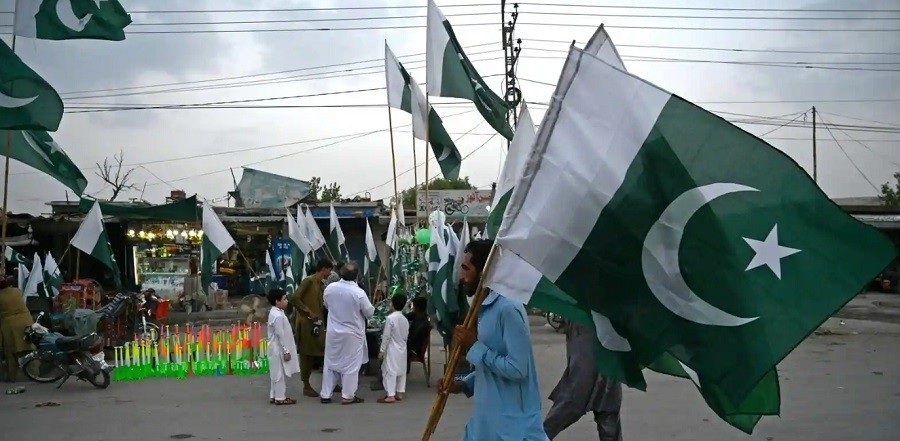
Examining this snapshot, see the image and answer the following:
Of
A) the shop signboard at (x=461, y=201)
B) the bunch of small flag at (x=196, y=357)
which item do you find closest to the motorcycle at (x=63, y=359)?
the bunch of small flag at (x=196, y=357)

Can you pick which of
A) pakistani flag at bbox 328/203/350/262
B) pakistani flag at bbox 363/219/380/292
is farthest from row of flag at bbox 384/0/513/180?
pakistani flag at bbox 328/203/350/262

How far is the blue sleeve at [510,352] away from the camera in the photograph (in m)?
3.77

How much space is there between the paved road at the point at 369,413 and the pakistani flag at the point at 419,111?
2.99 m

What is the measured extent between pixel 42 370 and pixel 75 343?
33.7 inches

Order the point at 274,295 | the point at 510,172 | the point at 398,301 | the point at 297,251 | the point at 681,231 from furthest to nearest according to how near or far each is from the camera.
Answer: the point at 297,251 → the point at 398,301 → the point at 274,295 → the point at 510,172 → the point at 681,231

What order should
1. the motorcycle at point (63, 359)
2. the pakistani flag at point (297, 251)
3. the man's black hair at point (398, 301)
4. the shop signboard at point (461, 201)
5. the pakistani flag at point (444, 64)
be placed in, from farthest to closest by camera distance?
the shop signboard at point (461, 201), the pakistani flag at point (297, 251), the pakistani flag at point (444, 64), the motorcycle at point (63, 359), the man's black hair at point (398, 301)

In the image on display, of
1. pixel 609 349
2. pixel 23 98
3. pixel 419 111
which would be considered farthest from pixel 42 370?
pixel 609 349

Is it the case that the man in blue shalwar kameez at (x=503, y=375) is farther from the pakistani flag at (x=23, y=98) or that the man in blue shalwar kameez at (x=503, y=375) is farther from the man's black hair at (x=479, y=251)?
the pakistani flag at (x=23, y=98)

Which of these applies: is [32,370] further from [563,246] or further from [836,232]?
[836,232]

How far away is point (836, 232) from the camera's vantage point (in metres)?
3.34

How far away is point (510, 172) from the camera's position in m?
5.52

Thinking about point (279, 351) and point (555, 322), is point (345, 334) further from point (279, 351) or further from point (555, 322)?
point (555, 322)

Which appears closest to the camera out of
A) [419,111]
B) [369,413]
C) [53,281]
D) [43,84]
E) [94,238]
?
[43,84]

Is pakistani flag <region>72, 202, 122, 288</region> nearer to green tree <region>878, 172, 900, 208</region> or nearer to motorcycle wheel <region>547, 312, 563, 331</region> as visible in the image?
motorcycle wheel <region>547, 312, 563, 331</region>
